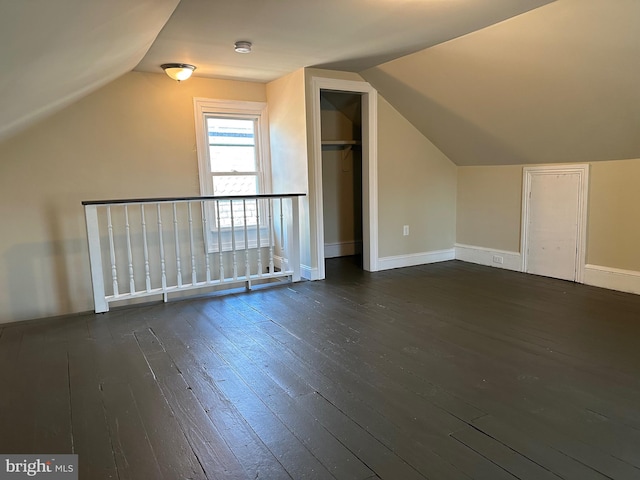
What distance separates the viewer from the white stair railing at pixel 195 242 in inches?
165

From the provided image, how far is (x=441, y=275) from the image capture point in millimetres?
4684

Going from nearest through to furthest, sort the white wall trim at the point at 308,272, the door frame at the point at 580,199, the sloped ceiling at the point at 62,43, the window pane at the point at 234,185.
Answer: the sloped ceiling at the point at 62,43 → the door frame at the point at 580,199 → the white wall trim at the point at 308,272 → the window pane at the point at 234,185

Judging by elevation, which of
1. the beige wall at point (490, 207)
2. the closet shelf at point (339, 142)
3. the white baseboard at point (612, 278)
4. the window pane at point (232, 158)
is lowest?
the white baseboard at point (612, 278)

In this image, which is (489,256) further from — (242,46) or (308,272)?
(242,46)

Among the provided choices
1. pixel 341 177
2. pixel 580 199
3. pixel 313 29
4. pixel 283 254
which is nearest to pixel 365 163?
pixel 341 177

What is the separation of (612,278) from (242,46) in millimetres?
3818

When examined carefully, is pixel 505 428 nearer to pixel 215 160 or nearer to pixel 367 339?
pixel 367 339

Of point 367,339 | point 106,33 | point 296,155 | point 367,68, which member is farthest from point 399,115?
point 106,33

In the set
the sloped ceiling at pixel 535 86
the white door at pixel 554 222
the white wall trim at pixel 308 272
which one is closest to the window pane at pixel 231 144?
the white wall trim at pixel 308 272

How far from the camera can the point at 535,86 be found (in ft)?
11.4

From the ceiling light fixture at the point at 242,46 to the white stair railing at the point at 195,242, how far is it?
1.28 meters

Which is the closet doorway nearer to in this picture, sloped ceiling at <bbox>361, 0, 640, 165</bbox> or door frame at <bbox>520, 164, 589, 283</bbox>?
sloped ceiling at <bbox>361, 0, 640, 165</bbox>

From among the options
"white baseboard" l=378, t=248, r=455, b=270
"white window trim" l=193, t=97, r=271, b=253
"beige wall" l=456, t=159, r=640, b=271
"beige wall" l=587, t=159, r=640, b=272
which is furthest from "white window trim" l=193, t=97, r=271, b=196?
"beige wall" l=587, t=159, r=640, b=272

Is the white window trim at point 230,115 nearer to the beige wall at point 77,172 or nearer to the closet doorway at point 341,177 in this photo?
the beige wall at point 77,172
